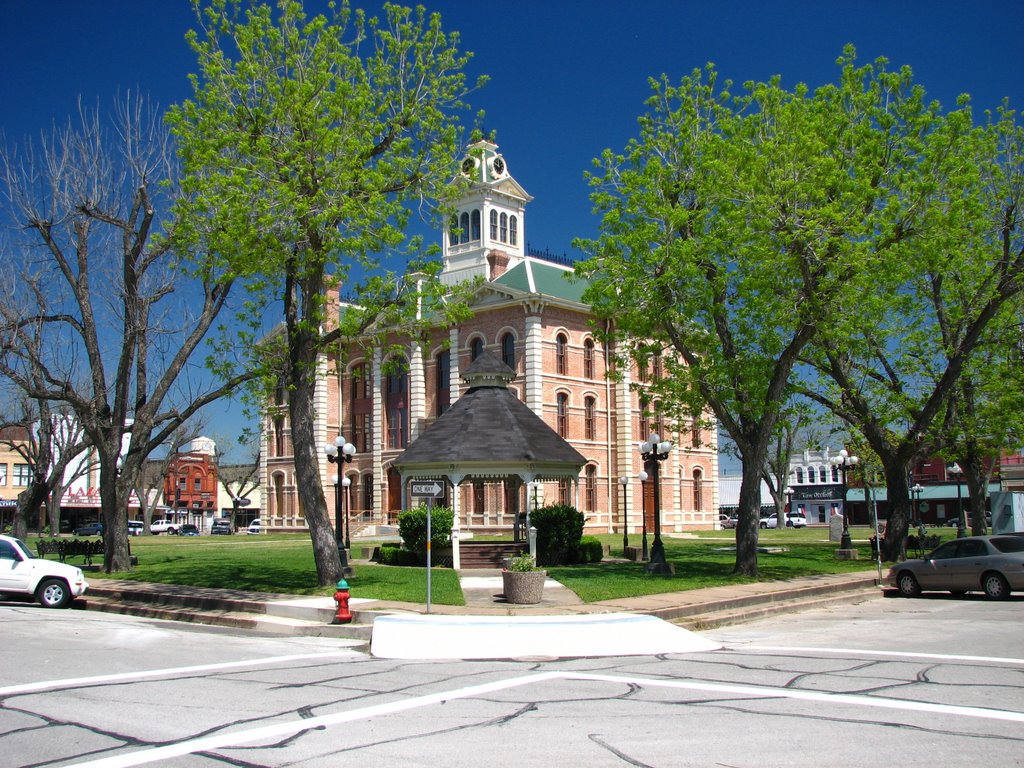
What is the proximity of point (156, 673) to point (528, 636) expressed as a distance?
534 centimetres

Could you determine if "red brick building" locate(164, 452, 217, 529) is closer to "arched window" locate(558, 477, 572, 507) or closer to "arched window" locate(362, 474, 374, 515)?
"arched window" locate(362, 474, 374, 515)

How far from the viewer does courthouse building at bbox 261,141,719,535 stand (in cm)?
4834

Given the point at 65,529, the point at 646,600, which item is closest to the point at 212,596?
the point at 646,600

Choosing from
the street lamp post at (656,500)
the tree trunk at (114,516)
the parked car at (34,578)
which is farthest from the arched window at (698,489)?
the parked car at (34,578)

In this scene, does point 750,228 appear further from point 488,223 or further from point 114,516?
point 488,223

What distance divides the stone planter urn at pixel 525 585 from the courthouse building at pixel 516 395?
25.6 metres

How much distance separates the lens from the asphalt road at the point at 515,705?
6.89 meters

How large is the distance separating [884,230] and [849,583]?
8.29m

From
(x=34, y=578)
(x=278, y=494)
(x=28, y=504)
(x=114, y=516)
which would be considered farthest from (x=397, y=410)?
(x=34, y=578)

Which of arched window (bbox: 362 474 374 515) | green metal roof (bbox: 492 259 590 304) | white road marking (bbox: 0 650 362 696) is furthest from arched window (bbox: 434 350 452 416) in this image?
white road marking (bbox: 0 650 362 696)

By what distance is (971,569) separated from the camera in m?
19.5

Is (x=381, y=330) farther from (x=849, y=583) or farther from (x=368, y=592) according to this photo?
(x=849, y=583)

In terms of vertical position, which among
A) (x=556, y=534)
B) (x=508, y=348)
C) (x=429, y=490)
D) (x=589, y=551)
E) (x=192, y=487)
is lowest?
(x=589, y=551)

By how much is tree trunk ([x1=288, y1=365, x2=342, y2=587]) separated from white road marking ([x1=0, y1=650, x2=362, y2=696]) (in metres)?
6.27
